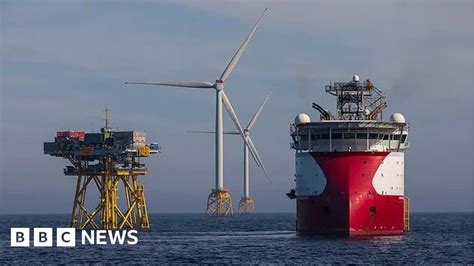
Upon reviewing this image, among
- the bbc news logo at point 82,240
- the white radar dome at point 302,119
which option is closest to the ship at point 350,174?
the white radar dome at point 302,119

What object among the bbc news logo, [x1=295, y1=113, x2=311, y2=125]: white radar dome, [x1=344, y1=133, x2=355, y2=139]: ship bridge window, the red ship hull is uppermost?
[x1=295, y1=113, x2=311, y2=125]: white radar dome

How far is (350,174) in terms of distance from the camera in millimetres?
103625

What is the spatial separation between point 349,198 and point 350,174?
2.46 m

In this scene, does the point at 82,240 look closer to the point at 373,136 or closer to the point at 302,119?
the point at 302,119

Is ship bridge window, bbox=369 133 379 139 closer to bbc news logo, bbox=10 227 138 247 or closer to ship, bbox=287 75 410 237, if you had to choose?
ship, bbox=287 75 410 237

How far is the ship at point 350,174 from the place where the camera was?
104188 mm

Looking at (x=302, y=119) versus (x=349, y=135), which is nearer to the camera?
(x=349, y=135)

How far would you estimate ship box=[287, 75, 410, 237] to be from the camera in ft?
342

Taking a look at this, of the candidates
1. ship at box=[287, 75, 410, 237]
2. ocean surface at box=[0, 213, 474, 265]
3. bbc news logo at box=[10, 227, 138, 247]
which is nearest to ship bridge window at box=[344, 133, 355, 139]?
ship at box=[287, 75, 410, 237]

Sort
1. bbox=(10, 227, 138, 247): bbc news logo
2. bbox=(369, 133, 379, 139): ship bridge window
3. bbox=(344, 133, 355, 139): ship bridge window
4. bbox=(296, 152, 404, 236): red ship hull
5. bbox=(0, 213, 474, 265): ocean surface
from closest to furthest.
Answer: bbox=(0, 213, 474, 265): ocean surface → bbox=(296, 152, 404, 236): red ship hull → bbox=(344, 133, 355, 139): ship bridge window → bbox=(10, 227, 138, 247): bbc news logo → bbox=(369, 133, 379, 139): ship bridge window

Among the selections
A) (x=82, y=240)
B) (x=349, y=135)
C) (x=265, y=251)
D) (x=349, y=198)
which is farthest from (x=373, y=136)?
(x=82, y=240)

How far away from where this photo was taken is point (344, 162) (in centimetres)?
10394

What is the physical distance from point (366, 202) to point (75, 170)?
3851cm

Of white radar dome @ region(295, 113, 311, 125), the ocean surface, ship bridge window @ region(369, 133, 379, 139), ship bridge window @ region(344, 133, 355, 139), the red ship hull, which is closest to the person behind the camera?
the ocean surface
